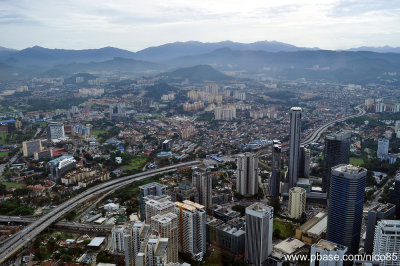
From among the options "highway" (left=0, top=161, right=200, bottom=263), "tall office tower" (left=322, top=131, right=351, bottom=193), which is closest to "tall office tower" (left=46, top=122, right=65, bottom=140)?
"highway" (left=0, top=161, right=200, bottom=263)

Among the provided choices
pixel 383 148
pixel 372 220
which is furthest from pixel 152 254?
pixel 383 148

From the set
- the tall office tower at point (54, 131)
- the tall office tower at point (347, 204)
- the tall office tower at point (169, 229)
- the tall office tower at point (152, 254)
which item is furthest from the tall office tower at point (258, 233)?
the tall office tower at point (54, 131)

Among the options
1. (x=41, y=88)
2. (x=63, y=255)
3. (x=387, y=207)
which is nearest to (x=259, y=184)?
(x=387, y=207)

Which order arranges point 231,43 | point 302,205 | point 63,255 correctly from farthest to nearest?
point 231,43 < point 302,205 < point 63,255

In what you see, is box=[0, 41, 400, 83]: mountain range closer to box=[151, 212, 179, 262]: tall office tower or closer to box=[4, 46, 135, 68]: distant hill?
box=[4, 46, 135, 68]: distant hill

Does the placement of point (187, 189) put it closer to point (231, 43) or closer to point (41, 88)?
point (41, 88)

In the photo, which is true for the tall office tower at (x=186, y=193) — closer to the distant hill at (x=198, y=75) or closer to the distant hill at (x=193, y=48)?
the distant hill at (x=198, y=75)
